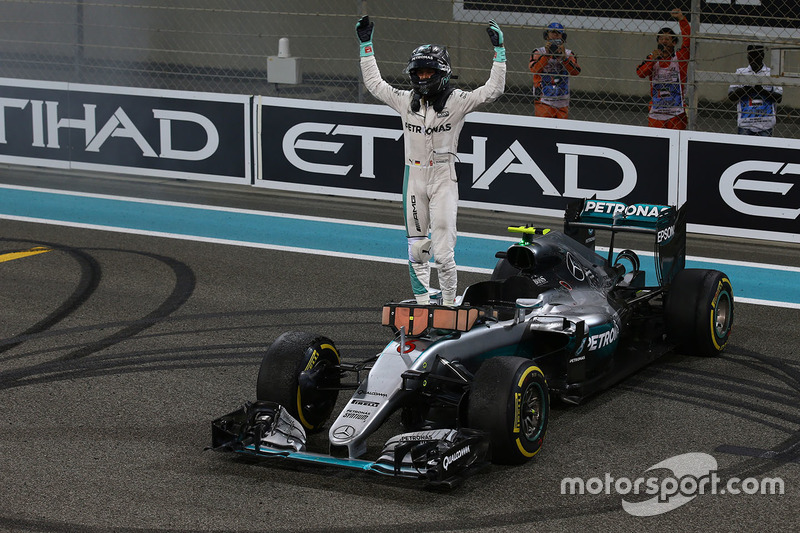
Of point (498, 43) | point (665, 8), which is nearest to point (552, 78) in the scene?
point (665, 8)

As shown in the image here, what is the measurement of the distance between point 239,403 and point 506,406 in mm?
1897

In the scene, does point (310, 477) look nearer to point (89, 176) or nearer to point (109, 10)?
point (89, 176)

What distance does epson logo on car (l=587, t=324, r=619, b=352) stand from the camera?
680cm

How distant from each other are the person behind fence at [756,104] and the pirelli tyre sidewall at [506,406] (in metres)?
6.39

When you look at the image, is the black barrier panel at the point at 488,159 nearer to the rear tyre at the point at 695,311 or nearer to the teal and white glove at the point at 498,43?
the rear tyre at the point at 695,311

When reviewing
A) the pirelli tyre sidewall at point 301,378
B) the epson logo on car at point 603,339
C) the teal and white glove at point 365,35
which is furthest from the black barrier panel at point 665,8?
the pirelli tyre sidewall at point 301,378

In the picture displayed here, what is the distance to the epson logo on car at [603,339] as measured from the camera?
6.80 m

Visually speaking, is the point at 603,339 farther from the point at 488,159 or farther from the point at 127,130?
the point at 127,130

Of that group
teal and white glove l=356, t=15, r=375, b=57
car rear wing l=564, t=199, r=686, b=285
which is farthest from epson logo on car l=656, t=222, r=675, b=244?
teal and white glove l=356, t=15, r=375, b=57

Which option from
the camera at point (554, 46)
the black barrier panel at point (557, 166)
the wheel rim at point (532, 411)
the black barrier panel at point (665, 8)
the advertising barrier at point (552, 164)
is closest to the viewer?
the wheel rim at point (532, 411)

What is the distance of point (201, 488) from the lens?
560 cm

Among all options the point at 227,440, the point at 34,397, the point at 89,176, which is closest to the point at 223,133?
the point at 89,176

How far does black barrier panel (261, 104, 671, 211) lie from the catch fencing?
0.61 metres

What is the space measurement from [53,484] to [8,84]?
8.98 m
